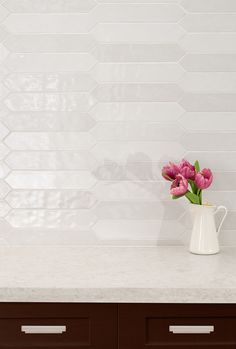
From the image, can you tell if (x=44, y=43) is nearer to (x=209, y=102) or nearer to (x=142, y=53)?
(x=142, y=53)

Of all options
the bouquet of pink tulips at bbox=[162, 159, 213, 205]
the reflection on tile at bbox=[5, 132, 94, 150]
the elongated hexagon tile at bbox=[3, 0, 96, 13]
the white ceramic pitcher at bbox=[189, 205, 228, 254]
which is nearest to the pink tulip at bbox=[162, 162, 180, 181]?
the bouquet of pink tulips at bbox=[162, 159, 213, 205]

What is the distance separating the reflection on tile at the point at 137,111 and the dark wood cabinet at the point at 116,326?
823 mm

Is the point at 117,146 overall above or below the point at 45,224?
above

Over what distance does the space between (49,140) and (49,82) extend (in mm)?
240

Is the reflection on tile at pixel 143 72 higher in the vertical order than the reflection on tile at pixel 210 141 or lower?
higher

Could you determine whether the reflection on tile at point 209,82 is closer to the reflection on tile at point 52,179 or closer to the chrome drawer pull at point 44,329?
the reflection on tile at point 52,179

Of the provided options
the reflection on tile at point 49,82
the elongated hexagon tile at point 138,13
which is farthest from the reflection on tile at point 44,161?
the elongated hexagon tile at point 138,13

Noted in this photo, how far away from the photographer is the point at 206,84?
188 cm

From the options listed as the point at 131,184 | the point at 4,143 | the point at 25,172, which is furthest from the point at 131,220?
the point at 4,143

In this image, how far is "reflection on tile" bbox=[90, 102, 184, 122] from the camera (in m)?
1.89

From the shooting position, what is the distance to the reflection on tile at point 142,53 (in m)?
1.89

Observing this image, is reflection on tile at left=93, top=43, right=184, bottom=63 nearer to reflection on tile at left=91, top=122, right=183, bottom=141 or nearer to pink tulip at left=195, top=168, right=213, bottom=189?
reflection on tile at left=91, top=122, right=183, bottom=141

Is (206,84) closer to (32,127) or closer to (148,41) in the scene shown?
(148,41)

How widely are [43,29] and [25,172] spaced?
60cm
